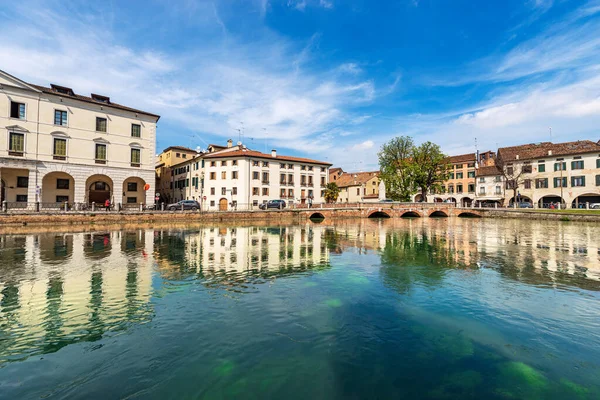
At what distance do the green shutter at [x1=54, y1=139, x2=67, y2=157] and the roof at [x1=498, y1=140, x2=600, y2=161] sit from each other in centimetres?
8207

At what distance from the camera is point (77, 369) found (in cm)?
549

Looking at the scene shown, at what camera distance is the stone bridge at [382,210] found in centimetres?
5112

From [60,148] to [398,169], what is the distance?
60118 millimetres

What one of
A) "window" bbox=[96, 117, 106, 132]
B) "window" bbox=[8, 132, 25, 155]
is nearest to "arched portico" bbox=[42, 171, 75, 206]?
"window" bbox=[8, 132, 25, 155]

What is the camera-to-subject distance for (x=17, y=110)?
34125mm

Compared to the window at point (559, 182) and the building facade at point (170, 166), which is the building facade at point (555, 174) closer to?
the window at point (559, 182)

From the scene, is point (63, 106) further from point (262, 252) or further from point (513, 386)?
point (513, 386)

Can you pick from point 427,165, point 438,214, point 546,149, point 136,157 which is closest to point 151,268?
point 136,157

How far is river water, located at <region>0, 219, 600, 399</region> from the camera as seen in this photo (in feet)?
17.0

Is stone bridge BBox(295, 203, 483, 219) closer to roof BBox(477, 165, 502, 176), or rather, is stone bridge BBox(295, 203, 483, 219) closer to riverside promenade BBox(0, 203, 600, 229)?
riverside promenade BBox(0, 203, 600, 229)

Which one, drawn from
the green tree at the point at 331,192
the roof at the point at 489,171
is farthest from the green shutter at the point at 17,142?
the roof at the point at 489,171

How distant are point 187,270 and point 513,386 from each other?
12.2 metres

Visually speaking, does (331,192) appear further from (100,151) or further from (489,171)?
(100,151)

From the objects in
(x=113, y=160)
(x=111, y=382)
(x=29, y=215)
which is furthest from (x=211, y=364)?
(x=113, y=160)
